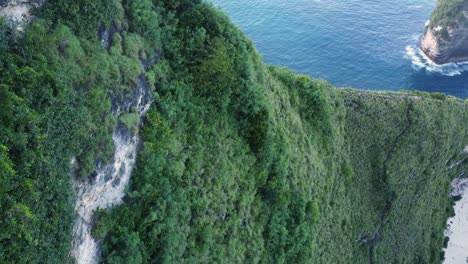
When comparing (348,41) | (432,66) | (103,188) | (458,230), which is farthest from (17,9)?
(432,66)

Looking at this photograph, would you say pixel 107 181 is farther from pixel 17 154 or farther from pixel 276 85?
pixel 276 85

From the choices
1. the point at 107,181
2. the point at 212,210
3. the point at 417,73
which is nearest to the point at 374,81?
the point at 417,73

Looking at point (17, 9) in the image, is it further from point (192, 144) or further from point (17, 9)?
point (192, 144)

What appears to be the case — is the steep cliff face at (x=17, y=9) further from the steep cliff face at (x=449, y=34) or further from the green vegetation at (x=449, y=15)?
the green vegetation at (x=449, y=15)

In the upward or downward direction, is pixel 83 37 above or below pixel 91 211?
above

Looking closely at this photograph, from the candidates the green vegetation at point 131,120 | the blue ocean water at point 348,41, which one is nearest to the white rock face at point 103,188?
the green vegetation at point 131,120
